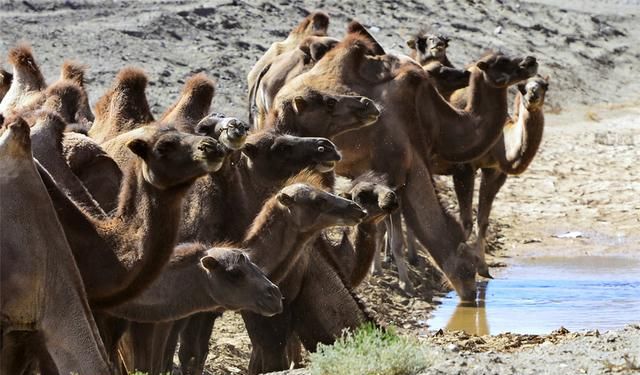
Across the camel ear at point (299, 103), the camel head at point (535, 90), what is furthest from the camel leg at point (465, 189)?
the camel ear at point (299, 103)

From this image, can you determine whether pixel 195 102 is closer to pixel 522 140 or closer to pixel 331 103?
pixel 331 103

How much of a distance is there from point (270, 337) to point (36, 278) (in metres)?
2.43

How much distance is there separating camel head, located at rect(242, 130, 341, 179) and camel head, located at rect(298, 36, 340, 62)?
11.9ft

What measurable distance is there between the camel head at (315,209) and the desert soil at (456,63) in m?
1.41

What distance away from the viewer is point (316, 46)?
15.6 m

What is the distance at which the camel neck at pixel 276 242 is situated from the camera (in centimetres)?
1048

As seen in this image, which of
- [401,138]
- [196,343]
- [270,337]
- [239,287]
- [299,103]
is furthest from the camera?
[401,138]

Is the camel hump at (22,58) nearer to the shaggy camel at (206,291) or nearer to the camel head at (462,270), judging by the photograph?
the shaggy camel at (206,291)

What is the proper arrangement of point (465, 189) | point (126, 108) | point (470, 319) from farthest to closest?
point (465, 189), point (470, 319), point (126, 108)

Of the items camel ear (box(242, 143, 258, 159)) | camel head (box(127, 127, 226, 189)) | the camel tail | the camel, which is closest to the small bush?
camel head (box(127, 127, 226, 189))

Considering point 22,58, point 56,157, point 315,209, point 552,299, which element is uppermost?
point 22,58

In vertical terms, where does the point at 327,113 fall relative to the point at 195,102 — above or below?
below

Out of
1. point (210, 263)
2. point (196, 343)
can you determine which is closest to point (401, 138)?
point (196, 343)

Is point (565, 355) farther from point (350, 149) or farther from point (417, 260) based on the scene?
point (417, 260)
